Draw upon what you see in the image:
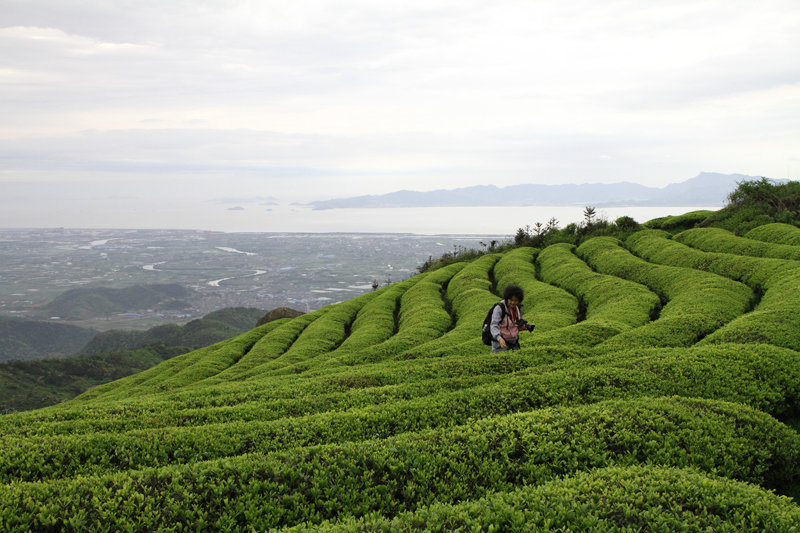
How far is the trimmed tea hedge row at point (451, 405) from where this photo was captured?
820 cm

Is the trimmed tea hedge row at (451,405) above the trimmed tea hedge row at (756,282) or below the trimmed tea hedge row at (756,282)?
below

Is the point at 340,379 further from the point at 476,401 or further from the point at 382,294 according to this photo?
the point at 382,294

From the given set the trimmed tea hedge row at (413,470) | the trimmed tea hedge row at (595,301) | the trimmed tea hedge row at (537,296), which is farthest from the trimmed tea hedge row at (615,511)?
the trimmed tea hedge row at (537,296)

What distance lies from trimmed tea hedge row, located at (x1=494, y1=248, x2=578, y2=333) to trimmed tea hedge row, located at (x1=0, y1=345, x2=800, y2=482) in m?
8.75

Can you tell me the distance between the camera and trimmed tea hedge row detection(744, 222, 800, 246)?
92.9 ft

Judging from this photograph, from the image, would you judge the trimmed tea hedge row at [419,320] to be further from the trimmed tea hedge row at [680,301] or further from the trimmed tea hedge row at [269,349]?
the trimmed tea hedge row at [680,301]

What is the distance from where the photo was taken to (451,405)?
10117 millimetres

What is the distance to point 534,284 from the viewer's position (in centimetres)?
3136

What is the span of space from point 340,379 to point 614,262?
81.2 feet

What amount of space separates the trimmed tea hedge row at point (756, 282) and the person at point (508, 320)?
20.2ft

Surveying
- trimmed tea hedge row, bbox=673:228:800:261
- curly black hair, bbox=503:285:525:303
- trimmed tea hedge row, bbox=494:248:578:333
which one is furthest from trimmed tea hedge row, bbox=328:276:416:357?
trimmed tea hedge row, bbox=673:228:800:261

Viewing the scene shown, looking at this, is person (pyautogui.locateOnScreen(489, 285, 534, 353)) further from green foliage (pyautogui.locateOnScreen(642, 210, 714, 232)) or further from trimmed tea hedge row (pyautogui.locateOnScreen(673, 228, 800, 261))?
green foliage (pyautogui.locateOnScreen(642, 210, 714, 232))

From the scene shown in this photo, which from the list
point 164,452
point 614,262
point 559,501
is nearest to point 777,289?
point 614,262

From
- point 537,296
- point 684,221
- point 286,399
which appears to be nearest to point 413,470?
point 286,399
